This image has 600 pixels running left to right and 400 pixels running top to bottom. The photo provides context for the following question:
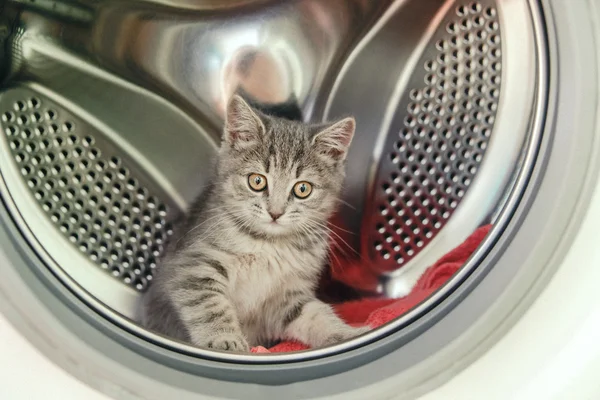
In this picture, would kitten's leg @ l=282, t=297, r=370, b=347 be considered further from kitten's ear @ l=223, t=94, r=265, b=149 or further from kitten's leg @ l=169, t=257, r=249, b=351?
kitten's ear @ l=223, t=94, r=265, b=149

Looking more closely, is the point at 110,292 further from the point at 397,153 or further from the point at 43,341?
the point at 397,153

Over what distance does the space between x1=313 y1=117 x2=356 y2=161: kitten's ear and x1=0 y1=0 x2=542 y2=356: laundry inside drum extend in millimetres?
107

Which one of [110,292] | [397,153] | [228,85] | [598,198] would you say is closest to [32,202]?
[110,292]

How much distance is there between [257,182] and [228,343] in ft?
1.00

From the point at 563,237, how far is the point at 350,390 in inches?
11.8

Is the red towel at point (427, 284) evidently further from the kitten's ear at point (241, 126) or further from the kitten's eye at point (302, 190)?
the kitten's ear at point (241, 126)

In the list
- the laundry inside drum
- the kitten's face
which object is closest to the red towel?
the laundry inside drum

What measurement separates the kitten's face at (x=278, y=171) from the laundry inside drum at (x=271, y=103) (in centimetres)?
13

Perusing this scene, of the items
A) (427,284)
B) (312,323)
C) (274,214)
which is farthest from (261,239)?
(427,284)

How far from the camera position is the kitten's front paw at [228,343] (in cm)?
86

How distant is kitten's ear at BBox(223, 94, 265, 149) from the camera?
1006 millimetres

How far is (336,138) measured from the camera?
102 cm

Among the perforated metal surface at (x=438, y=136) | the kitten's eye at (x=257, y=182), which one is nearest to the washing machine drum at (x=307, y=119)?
the perforated metal surface at (x=438, y=136)

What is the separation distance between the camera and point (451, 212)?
1.00 meters
